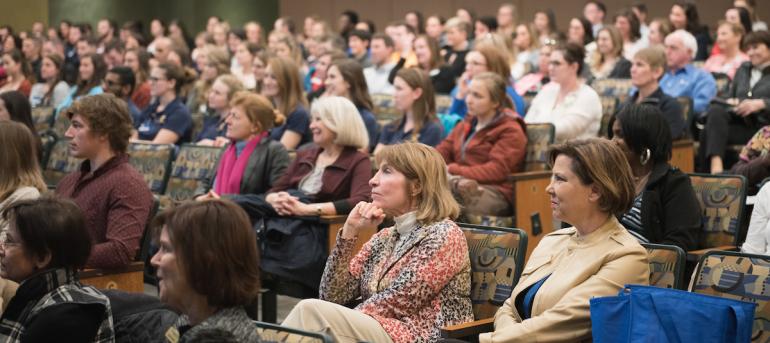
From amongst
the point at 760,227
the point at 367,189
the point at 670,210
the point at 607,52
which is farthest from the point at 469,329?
the point at 607,52

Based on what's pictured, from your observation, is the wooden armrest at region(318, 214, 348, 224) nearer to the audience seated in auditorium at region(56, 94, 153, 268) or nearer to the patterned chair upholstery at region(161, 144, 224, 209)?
the audience seated in auditorium at region(56, 94, 153, 268)

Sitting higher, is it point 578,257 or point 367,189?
point 578,257

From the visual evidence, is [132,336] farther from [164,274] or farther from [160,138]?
[160,138]

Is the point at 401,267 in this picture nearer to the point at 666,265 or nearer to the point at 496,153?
the point at 666,265

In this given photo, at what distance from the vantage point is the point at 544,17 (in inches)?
448

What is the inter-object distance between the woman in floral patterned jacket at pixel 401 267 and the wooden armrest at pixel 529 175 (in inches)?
75.0

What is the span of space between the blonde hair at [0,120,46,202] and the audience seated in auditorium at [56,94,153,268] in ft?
0.49

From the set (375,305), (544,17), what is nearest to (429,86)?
(375,305)

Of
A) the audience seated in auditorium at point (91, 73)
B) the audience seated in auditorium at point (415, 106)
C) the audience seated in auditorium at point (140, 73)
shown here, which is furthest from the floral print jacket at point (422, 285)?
the audience seated in auditorium at point (91, 73)

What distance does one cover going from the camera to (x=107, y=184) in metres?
4.02

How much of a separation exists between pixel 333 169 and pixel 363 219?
5.10 ft

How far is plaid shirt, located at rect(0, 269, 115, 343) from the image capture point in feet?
8.83

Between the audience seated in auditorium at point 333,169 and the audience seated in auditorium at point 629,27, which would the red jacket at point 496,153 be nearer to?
the audience seated in auditorium at point 333,169

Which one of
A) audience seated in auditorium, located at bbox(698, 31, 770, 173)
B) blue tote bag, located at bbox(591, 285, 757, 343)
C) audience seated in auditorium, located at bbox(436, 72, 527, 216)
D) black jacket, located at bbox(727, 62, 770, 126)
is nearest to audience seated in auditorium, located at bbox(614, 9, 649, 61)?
black jacket, located at bbox(727, 62, 770, 126)
